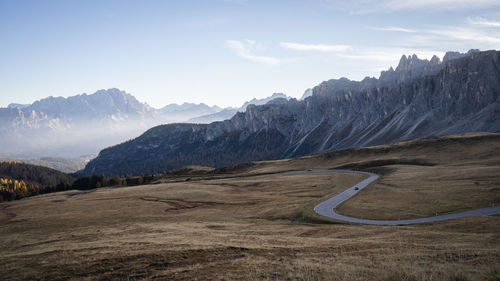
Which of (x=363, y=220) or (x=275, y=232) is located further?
(x=363, y=220)

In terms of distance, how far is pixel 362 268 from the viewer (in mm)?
22000

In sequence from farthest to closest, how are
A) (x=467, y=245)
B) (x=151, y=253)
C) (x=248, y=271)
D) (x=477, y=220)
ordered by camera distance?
1. (x=477, y=220)
2. (x=151, y=253)
3. (x=467, y=245)
4. (x=248, y=271)

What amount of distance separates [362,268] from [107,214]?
7179 centimetres

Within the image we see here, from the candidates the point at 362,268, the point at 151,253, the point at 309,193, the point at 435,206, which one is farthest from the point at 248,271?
the point at 309,193

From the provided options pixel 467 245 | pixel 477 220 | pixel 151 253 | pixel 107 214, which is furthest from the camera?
pixel 107 214

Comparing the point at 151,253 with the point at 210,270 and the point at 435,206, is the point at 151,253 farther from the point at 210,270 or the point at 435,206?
the point at 435,206

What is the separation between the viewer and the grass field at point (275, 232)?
24.1 metres

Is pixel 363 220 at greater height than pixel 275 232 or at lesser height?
lesser

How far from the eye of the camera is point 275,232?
4891 cm

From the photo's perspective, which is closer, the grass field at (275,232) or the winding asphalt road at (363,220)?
the grass field at (275,232)

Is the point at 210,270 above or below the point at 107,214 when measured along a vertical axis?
above

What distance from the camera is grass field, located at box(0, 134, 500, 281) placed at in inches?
950

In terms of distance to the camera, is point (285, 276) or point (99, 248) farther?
point (99, 248)

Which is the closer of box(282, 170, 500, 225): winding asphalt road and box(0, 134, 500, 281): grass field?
box(0, 134, 500, 281): grass field
